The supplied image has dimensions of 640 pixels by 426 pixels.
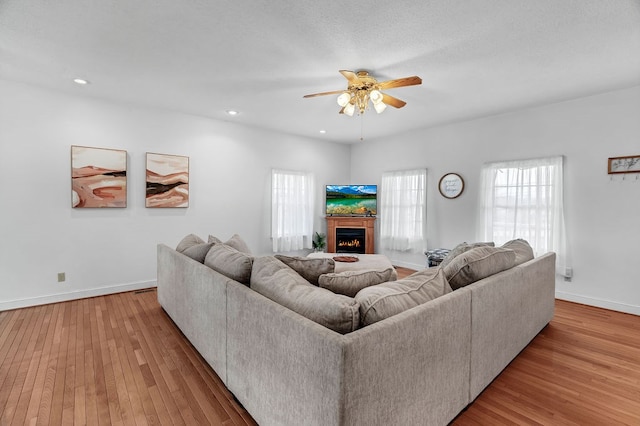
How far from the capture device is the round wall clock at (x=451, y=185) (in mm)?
4836

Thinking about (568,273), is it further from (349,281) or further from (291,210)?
(291,210)

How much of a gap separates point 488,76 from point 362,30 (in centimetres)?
166

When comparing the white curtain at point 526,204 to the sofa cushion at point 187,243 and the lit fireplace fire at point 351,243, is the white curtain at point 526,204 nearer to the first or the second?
the lit fireplace fire at point 351,243

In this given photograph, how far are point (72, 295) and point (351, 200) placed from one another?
4.67 meters

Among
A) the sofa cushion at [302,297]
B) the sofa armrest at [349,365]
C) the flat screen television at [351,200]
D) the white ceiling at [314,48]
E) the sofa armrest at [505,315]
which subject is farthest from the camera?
the flat screen television at [351,200]

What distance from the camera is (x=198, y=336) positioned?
2.25 metres

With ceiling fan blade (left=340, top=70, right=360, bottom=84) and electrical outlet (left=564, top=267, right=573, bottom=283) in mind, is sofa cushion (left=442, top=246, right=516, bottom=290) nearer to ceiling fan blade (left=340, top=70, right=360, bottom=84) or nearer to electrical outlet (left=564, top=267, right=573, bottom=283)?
ceiling fan blade (left=340, top=70, right=360, bottom=84)

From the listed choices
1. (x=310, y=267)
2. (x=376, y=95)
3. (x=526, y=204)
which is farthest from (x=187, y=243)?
(x=526, y=204)

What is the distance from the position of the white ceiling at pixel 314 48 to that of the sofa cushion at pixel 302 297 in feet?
5.86

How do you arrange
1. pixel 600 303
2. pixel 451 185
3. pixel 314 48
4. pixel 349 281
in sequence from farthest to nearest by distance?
pixel 451 185, pixel 600 303, pixel 314 48, pixel 349 281

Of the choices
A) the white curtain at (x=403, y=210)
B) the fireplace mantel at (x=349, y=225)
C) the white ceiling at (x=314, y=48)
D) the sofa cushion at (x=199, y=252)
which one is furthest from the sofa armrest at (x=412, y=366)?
the fireplace mantel at (x=349, y=225)

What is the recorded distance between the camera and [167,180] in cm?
430

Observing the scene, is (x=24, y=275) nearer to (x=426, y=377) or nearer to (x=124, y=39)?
(x=124, y=39)

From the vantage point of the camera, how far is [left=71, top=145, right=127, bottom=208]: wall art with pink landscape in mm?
3660
